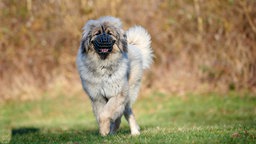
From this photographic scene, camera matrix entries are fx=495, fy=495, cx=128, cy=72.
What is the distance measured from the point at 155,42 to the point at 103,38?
10705 millimetres

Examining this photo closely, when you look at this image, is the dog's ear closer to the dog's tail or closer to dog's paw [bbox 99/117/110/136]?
dog's paw [bbox 99/117/110/136]

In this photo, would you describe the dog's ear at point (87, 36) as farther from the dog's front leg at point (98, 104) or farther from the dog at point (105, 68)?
the dog's front leg at point (98, 104)

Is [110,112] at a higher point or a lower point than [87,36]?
lower

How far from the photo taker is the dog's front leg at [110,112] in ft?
26.2

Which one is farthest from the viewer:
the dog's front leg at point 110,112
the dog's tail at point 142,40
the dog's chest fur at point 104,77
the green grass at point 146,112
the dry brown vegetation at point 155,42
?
the dry brown vegetation at point 155,42

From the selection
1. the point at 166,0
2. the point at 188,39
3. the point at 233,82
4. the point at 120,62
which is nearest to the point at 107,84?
the point at 120,62

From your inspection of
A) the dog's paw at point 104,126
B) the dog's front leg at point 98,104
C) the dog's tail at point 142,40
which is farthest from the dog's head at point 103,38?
the dog's tail at point 142,40

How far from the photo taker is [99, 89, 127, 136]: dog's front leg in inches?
315

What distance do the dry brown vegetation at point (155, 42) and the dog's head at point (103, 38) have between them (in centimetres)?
878

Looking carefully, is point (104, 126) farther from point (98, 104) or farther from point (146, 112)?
→ point (146, 112)

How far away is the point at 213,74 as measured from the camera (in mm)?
17000

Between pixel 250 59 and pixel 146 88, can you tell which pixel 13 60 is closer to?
pixel 146 88

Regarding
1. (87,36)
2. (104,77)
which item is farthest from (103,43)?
(104,77)

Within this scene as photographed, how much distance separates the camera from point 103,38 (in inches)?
317
